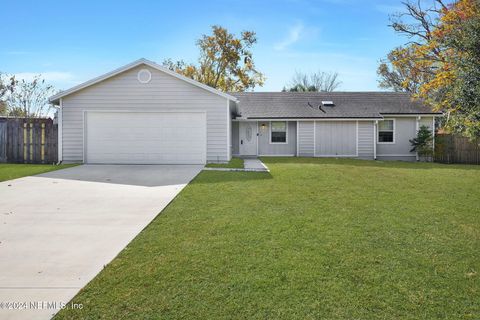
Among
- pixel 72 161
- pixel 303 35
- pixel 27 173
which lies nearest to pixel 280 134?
pixel 303 35

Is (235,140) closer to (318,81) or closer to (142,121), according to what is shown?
(142,121)

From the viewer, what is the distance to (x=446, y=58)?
8398 mm

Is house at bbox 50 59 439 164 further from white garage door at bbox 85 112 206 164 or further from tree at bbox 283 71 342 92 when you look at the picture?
tree at bbox 283 71 342 92

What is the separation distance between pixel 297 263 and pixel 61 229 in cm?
347

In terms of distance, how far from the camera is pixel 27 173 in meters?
10.4

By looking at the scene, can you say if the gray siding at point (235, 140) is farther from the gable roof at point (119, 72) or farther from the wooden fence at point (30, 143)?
the wooden fence at point (30, 143)

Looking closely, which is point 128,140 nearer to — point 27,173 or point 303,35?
point 27,173

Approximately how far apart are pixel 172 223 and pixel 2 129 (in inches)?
506

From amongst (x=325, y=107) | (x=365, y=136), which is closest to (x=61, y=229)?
(x=365, y=136)

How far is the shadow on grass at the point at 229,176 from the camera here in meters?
9.04

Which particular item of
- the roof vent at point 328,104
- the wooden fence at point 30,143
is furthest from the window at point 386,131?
the wooden fence at point 30,143

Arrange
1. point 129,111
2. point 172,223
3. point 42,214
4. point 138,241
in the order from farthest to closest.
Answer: point 129,111, point 42,214, point 172,223, point 138,241

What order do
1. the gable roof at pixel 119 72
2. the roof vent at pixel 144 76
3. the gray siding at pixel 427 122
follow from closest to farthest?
the gable roof at pixel 119 72 → the roof vent at pixel 144 76 → the gray siding at pixel 427 122

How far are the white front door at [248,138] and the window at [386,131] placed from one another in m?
7.38
